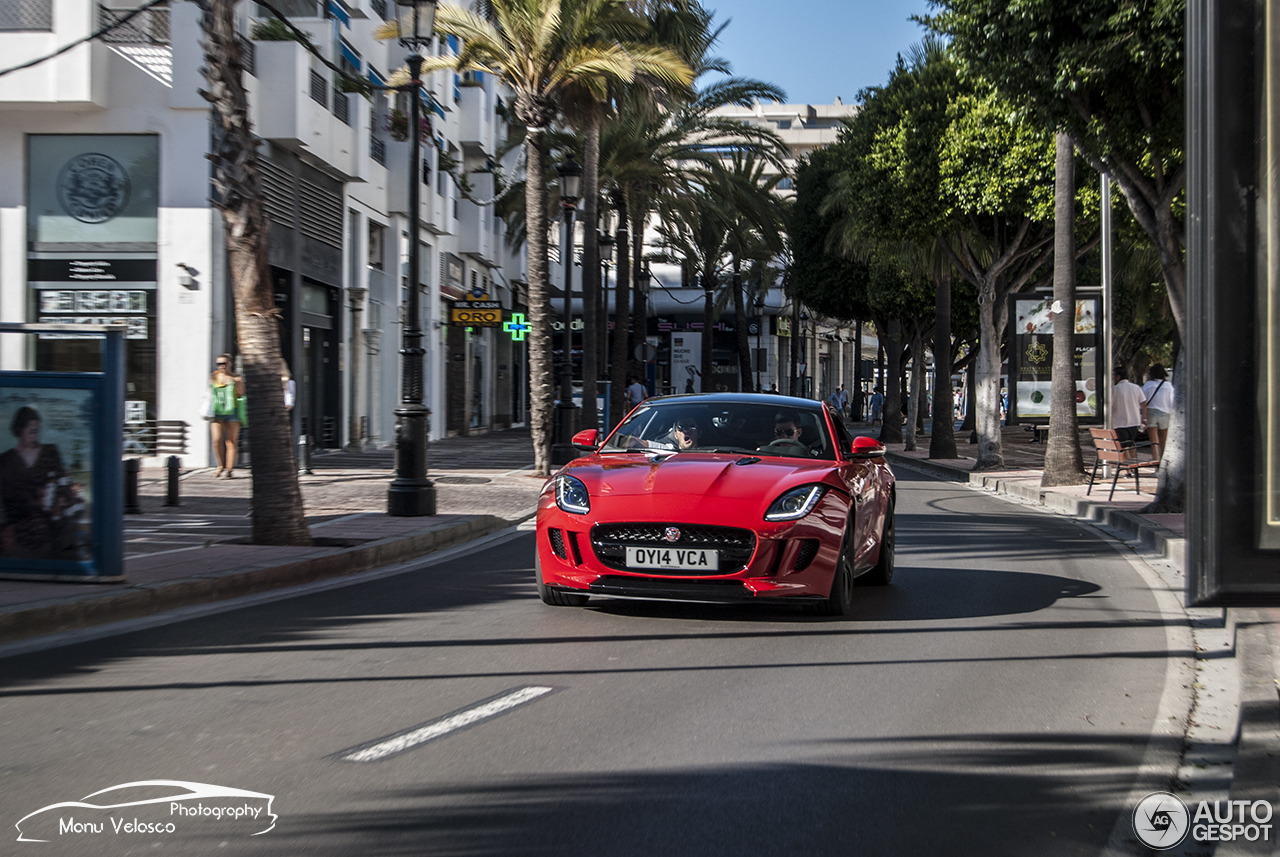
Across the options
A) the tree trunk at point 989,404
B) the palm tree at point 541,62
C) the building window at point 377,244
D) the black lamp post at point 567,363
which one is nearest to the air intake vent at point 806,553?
the palm tree at point 541,62

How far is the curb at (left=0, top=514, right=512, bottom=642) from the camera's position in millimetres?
7594

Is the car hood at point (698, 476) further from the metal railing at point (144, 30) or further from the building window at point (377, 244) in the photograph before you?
the building window at point (377, 244)

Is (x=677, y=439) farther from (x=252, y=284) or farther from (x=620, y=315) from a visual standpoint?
(x=620, y=315)

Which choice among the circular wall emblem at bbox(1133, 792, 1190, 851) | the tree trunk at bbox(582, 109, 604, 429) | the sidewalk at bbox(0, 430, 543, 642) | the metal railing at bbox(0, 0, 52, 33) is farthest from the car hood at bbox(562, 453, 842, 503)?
the metal railing at bbox(0, 0, 52, 33)

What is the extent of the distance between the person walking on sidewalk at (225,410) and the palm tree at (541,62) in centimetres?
476

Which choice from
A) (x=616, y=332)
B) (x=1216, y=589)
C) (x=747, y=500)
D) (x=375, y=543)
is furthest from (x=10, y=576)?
(x=616, y=332)

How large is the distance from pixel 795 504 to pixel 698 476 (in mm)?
633

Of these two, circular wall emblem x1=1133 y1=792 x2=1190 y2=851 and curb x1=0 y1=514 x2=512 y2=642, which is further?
curb x1=0 y1=514 x2=512 y2=642

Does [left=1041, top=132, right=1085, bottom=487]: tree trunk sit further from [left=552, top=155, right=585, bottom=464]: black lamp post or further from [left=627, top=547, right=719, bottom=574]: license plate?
[left=627, top=547, right=719, bottom=574]: license plate

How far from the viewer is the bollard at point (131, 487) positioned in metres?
14.0

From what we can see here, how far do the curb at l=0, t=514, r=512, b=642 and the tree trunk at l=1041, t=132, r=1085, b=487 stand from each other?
40.3ft

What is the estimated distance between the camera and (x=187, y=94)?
21312mm

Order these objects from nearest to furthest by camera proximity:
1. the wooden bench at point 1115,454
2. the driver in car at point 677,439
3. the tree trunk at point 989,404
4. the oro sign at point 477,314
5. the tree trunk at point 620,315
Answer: the driver in car at point 677,439
the wooden bench at point 1115,454
the tree trunk at point 989,404
the oro sign at point 477,314
the tree trunk at point 620,315

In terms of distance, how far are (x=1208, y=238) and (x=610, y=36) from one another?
67.7 feet
